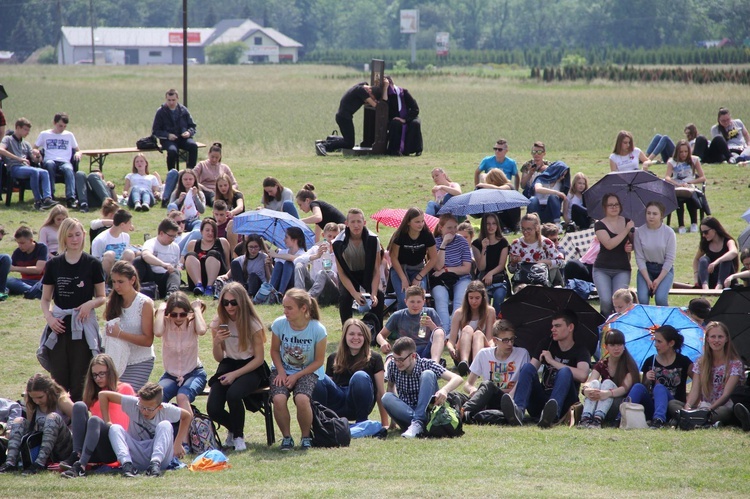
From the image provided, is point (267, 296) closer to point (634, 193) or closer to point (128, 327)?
point (128, 327)

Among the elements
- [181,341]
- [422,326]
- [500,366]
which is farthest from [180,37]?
[181,341]

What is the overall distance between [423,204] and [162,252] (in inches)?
223

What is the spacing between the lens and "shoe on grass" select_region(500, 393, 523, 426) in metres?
8.48

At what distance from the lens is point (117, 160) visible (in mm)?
22047

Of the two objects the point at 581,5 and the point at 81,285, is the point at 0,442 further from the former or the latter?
the point at 581,5

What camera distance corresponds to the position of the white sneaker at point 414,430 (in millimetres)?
8227

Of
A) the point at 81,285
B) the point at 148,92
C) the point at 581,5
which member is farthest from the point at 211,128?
the point at 581,5

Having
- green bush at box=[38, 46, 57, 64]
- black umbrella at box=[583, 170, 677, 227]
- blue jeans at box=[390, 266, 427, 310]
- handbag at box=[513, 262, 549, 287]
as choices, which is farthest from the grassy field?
green bush at box=[38, 46, 57, 64]

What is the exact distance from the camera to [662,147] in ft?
65.4

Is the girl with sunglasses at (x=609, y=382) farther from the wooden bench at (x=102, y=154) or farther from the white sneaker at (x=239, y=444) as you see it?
the wooden bench at (x=102, y=154)

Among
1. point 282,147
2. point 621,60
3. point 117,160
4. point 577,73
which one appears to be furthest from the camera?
point 621,60

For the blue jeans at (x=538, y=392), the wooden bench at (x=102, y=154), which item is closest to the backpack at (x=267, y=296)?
the blue jeans at (x=538, y=392)

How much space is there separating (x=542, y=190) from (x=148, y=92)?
157 ft

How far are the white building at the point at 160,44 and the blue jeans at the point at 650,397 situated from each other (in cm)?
13184
